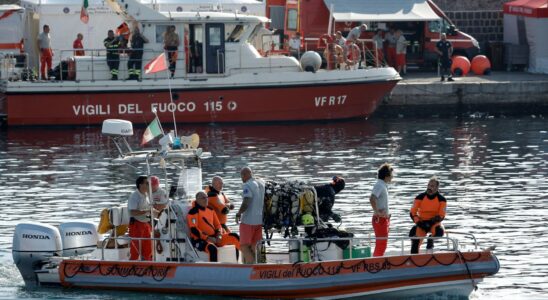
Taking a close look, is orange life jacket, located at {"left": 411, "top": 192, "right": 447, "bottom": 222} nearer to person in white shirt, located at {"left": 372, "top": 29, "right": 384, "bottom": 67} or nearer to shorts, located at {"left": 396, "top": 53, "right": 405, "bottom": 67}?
person in white shirt, located at {"left": 372, "top": 29, "right": 384, "bottom": 67}

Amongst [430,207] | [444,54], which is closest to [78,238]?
[430,207]

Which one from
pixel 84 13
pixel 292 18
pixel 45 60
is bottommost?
pixel 45 60

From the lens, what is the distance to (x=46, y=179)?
30.2 m

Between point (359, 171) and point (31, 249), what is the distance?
11.4 m

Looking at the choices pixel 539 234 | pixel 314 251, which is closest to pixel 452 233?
pixel 539 234

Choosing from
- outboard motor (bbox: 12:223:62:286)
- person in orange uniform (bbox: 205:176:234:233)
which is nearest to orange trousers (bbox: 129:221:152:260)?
person in orange uniform (bbox: 205:176:234:233)

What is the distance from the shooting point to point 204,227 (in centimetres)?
1947

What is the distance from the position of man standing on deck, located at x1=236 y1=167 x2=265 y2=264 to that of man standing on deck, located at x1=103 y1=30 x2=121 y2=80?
18.5 m

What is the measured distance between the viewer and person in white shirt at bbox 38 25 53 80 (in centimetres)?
3859

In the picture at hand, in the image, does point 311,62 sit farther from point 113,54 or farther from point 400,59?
point 400,59

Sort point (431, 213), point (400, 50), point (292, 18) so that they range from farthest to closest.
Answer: point (292, 18), point (400, 50), point (431, 213)

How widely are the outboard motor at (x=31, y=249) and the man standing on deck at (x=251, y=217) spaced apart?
2797mm

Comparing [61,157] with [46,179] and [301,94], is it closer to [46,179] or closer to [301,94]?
[46,179]

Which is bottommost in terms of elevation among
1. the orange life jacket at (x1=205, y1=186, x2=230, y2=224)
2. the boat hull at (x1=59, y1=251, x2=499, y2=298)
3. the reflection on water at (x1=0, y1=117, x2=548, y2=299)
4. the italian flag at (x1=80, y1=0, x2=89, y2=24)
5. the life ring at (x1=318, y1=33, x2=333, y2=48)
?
the reflection on water at (x1=0, y1=117, x2=548, y2=299)
